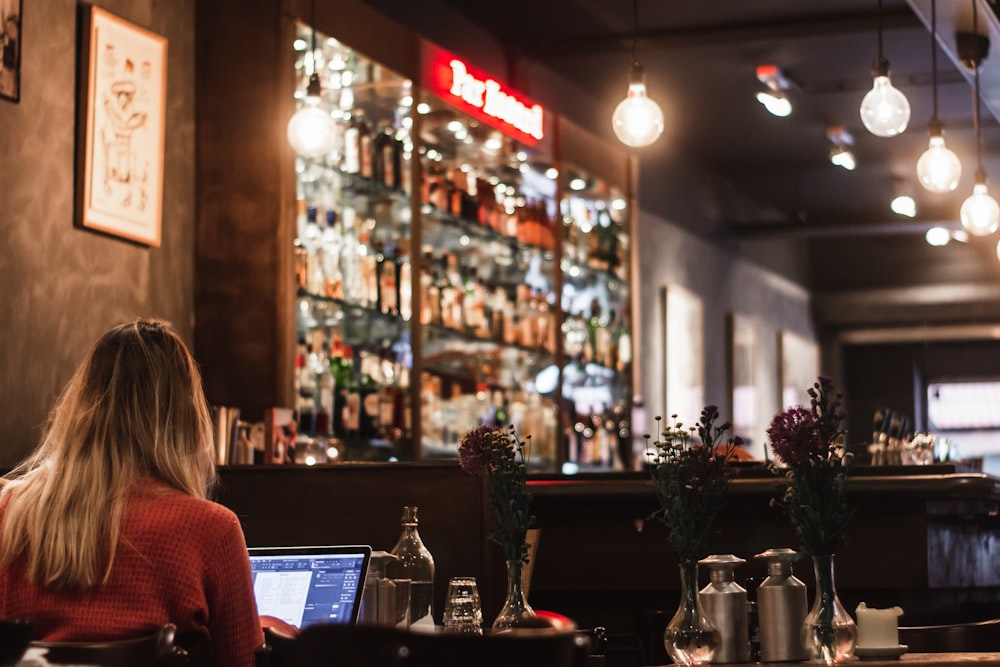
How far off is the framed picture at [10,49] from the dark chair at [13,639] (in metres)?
2.69

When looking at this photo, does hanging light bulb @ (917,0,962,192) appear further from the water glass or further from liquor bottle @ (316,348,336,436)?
the water glass

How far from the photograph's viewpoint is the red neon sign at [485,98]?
6422 mm

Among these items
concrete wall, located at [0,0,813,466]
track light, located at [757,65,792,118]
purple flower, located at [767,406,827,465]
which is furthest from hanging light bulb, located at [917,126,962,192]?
purple flower, located at [767,406,827,465]

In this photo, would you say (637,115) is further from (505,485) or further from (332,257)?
(505,485)

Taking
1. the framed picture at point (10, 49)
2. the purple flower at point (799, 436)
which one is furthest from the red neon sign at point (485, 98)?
the purple flower at point (799, 436)

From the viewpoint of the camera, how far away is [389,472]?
3.81 metres

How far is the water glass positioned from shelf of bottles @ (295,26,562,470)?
214 centimetres

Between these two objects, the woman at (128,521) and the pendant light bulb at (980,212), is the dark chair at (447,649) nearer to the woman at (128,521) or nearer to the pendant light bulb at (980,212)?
the woman at (128,521)

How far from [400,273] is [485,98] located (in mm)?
1087

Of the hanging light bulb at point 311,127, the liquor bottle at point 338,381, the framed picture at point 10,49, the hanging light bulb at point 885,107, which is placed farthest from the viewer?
the liquor bottle at point 338,381

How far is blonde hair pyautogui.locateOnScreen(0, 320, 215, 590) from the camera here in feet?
8.21

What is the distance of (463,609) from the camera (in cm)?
316

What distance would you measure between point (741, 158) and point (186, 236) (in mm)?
6329

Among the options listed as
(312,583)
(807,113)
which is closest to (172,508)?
(312,583)
